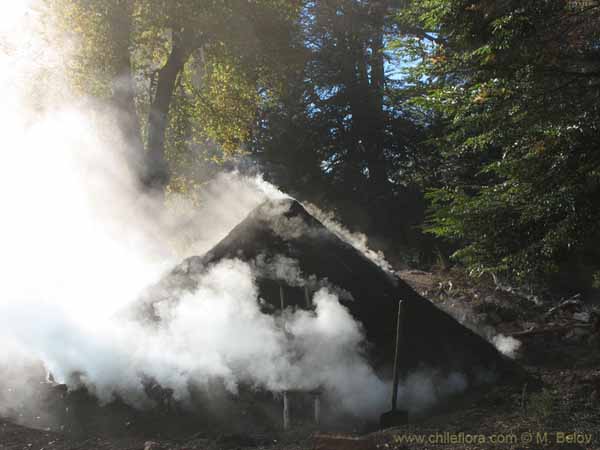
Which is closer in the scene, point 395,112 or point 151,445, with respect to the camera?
point 151,445

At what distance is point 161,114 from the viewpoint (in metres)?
13.9

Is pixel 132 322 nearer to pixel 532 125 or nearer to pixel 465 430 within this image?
pixel 465 430

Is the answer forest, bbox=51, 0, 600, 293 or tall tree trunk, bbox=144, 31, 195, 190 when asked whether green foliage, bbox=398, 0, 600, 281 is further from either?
tall tree trunk, bbox=144, 31, 195, 190

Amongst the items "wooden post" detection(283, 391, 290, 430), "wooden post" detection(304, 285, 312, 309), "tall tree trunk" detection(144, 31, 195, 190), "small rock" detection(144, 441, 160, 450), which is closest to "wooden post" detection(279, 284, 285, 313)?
"wooden post" detection(304, 285, 312, 309)

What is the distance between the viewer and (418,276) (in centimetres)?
1271

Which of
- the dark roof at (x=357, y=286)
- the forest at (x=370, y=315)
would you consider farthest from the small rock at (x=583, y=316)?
the dark roof at (x=357, y=286)

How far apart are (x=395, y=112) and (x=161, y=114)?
680 cm

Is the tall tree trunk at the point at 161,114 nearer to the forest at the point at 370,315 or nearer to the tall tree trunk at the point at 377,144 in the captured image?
the forest at the point at 370,315

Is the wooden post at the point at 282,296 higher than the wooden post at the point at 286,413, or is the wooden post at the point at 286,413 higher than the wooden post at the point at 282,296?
the wooden post at the point at 282,296

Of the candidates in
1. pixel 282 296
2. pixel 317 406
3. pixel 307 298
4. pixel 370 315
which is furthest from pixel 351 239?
pixel 317 406

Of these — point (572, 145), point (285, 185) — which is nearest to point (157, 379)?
point (572, 145)

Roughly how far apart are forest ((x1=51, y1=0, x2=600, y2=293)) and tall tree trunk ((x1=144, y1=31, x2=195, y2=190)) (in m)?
0.04

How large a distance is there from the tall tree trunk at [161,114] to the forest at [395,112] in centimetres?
4

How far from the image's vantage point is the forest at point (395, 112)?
5.88 meters
